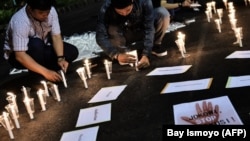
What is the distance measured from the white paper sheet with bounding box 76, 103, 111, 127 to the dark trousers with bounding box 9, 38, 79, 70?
1.62 m

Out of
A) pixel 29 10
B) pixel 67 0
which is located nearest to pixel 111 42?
pixel 29 10

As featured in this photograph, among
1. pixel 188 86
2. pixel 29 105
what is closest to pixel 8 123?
pixel 29 105

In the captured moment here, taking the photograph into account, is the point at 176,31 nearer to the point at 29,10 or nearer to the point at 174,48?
the point at 174,48

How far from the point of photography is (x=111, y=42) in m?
6.74

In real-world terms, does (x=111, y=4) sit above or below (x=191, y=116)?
above

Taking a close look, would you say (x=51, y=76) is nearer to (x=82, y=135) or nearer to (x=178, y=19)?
(x=82, y=135)

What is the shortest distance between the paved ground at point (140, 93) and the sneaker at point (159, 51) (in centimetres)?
10

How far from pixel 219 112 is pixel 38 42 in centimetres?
319

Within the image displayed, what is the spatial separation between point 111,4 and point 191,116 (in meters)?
2.75

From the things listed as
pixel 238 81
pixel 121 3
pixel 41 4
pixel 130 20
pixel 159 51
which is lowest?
pixel 159 51

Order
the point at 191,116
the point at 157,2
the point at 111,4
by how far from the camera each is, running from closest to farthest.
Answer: the point at 191,116, the point at 111,4, the point at 157,2

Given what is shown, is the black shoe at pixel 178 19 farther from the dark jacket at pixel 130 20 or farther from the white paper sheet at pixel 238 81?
the white paper sheet at pixel 238 81

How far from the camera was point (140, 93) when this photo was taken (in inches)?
204

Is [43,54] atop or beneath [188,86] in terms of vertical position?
Result: atop
